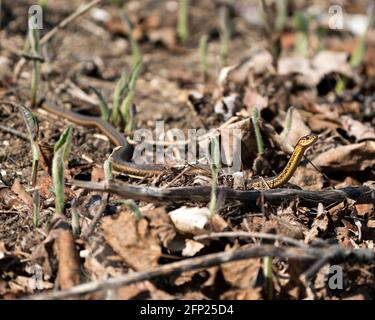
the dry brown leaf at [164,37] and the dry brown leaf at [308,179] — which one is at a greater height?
the dry brown leaf at [164,37]

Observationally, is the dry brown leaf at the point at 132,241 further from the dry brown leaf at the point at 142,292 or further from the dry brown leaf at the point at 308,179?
the dry brown leaf at the point at 308,179

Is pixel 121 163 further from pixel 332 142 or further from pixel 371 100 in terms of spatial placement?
pixel 371 100

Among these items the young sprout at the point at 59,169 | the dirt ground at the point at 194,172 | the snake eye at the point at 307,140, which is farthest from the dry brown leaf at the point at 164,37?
the young sprout at the point at 59,169

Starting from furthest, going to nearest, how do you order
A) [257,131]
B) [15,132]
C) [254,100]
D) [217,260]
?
1. [254,100]
2. [15,132]
3. [257,131]
4. [217,260]

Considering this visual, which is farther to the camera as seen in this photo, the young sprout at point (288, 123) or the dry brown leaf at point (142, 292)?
the young sprout at point (288, 123)

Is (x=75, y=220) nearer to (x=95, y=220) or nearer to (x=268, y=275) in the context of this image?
(x=95, y=220)

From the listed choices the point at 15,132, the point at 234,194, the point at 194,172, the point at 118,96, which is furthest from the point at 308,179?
the point at 15,132
